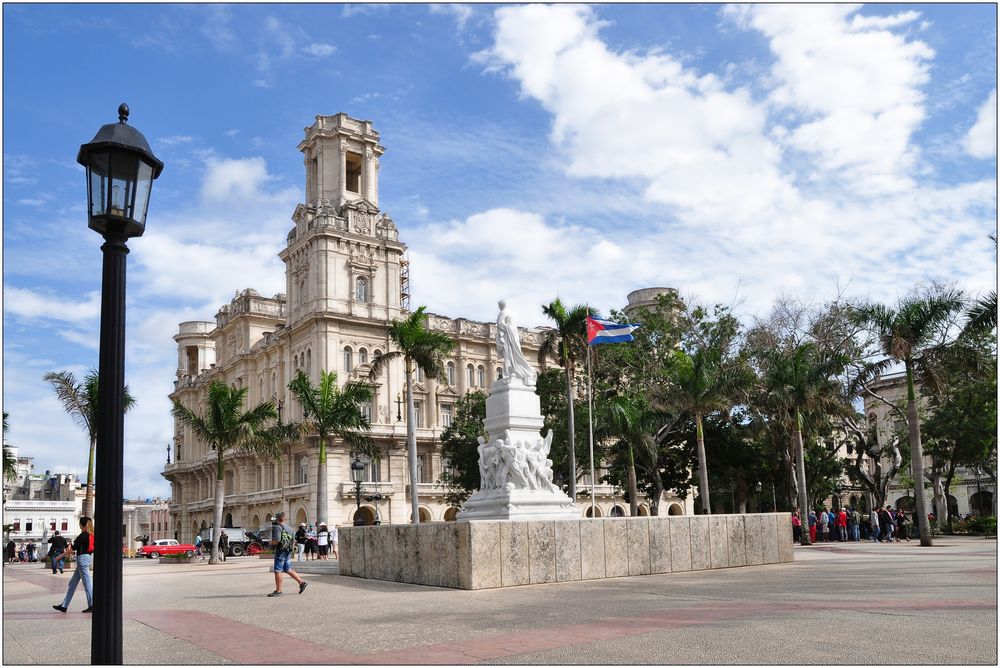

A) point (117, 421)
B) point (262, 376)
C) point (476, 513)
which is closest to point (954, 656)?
point (117, 421)

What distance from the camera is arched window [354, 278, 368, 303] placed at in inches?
2297

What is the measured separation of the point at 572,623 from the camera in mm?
9922

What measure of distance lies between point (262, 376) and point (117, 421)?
62014 mm

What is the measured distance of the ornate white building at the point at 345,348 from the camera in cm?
5581

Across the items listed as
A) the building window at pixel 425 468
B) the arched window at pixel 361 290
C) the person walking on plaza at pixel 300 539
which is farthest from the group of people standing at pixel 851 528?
the arched window at pixel 361 290

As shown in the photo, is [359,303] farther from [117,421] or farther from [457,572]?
[117,421]

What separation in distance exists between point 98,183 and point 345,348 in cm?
5159

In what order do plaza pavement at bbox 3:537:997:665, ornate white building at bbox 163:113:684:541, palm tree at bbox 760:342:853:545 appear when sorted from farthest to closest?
ornate white building at bbox 163:113:684:541 → palm tree at bbox 760:342:853:545 → plaza pavement at bbox 3:537:997:665

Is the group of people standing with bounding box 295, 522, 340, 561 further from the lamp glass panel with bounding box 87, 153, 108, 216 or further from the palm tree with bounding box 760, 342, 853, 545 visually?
the lamp glass panel with bounding box 87, 153, 108, 216

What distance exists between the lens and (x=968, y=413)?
41.3 metres

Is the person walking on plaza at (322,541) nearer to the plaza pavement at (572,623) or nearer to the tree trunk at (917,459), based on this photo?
the plaza pavement at (572,623)

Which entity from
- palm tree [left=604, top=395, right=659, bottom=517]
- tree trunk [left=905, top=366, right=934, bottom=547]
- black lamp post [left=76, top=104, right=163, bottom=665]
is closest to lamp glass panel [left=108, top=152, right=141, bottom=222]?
black lamp post [left=76, top=104, right=163, bottom=665]

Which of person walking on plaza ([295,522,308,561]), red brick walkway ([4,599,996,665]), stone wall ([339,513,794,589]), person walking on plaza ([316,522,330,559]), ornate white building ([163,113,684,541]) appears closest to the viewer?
red brick walkway ([4,599,996,665])

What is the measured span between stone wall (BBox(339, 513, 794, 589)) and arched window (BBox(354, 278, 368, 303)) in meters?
39.6
